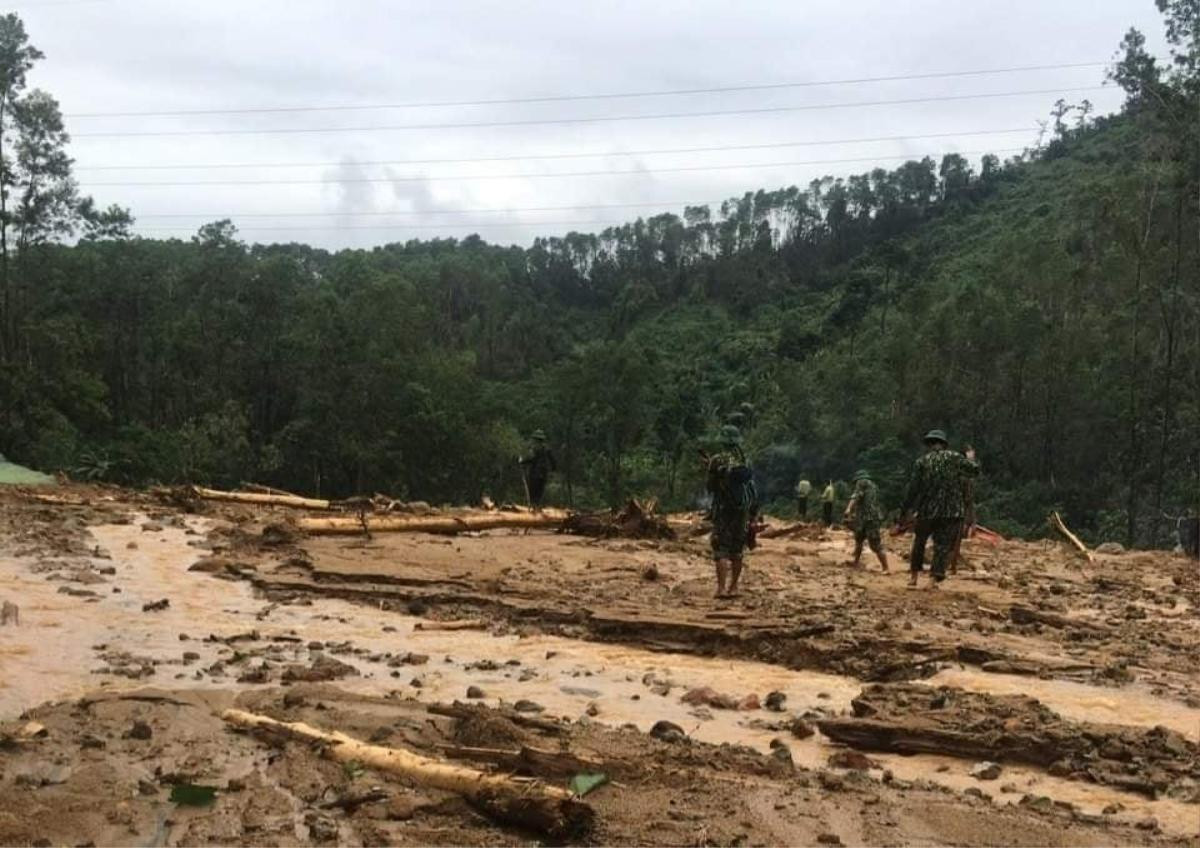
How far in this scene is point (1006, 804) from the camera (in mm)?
4922

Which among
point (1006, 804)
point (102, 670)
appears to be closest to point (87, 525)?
point (102, 670)

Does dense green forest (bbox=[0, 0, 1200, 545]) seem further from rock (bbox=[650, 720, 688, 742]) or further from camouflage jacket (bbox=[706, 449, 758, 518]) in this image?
rock (bbox=[650, 720, 688, 742])

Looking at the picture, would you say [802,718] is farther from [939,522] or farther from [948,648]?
[939,522]

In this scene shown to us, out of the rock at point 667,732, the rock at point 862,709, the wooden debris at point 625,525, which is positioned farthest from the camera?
the wooden debris at point 625,525

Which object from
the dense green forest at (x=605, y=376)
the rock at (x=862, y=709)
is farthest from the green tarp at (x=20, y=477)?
the rock at (x=862, y=709)

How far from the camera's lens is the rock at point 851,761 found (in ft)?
18.2

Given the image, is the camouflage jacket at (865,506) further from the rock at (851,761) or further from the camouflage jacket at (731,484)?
the rock at (851,761)


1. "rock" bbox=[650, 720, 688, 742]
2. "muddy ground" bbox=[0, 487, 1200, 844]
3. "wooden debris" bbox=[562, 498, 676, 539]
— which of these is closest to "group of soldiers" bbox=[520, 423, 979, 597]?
"muddy ground" bbox=[0, 487, 1200, 844]

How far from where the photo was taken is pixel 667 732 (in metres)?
5.93

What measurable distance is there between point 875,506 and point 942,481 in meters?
2.37

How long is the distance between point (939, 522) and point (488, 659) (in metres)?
5.79

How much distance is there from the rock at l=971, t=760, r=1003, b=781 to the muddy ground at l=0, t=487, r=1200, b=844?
0.02 m

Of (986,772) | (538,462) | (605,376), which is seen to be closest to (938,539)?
(986,772)

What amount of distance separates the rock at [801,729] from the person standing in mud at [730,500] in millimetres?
4481
